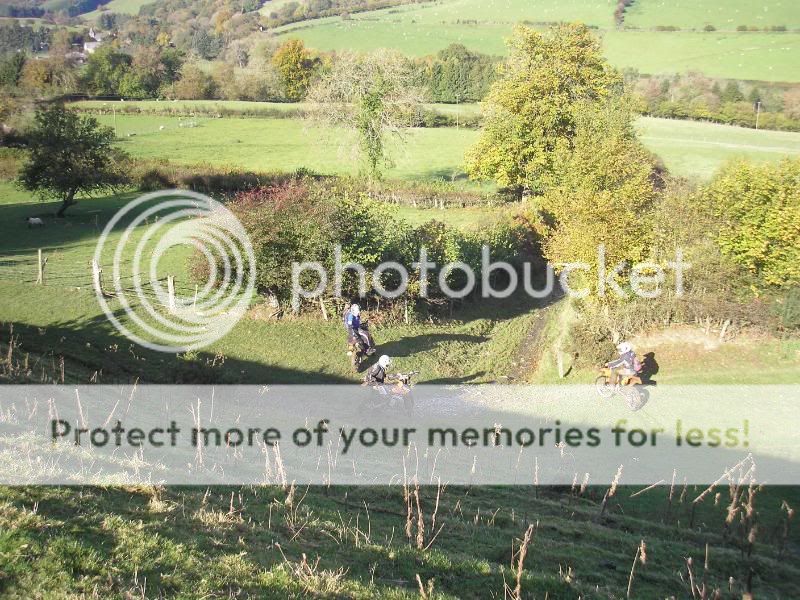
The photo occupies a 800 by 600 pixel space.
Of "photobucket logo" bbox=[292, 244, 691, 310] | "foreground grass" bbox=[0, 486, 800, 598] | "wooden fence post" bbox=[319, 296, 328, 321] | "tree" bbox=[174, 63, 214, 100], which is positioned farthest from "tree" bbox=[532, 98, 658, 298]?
"tree" bbox=[174, 63, 214, 100]

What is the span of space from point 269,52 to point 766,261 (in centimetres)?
10617

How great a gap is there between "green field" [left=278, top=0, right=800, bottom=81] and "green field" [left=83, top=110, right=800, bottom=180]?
2668 centimetres

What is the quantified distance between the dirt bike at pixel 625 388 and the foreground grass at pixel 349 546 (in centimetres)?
537

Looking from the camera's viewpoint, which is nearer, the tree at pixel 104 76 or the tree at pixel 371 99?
the tree at pixel 371 99

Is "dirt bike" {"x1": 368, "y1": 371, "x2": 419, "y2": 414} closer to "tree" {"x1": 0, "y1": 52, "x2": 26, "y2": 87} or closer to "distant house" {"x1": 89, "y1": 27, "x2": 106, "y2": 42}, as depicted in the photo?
"tree" {"x1": 0, "y1": 52, "x2": 26, "y2": 87}

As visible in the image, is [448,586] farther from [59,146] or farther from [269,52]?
[269,52]

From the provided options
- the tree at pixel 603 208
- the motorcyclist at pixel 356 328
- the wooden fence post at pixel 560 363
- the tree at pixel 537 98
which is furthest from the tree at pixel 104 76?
the wooden fence post at pixel 560 363

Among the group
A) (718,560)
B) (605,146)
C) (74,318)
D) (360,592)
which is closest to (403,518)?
(360,592)

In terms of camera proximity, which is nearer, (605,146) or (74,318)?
(74,318)

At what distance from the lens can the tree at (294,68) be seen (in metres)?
97.2

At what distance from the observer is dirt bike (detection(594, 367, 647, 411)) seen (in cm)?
1748

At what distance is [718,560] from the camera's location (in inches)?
388

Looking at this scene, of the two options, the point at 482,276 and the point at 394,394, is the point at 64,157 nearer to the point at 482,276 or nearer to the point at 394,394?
the point at 482,276

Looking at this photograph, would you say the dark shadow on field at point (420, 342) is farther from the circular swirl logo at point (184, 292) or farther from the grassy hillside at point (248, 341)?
the circular swirl logo at point (184, 292)
